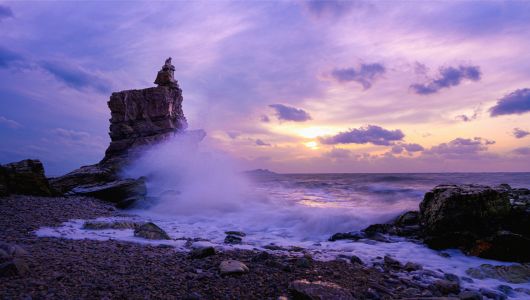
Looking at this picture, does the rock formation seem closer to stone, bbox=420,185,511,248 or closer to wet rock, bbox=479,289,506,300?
stone, bbox=420,185,511,248

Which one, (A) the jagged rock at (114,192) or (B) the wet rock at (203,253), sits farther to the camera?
(A) the jagged rock at (114,192)

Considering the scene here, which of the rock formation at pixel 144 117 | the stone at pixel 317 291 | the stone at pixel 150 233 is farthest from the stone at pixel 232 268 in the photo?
the rock formation at pixel 144 117

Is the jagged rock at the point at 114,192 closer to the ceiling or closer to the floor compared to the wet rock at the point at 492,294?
closer to the ceiling

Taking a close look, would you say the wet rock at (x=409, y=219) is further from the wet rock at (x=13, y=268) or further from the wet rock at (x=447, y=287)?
the wet rock at (x=13, y=268)

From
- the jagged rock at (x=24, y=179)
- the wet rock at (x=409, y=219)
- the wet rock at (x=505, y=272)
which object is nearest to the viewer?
the wet rock at (x=505, y=272)

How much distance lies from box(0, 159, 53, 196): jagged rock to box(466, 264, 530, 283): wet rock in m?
12.8

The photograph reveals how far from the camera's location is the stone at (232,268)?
4.64 m

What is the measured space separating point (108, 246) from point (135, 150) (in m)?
24.3

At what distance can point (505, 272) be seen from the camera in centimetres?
557

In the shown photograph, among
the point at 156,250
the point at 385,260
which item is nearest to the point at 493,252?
the point at 385,260

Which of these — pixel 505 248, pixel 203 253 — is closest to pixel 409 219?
pixel 505 248

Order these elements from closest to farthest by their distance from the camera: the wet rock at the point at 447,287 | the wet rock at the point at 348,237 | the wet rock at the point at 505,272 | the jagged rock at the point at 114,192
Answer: the wet rock at the point at 447,287, the wet rock at the point at 505,272, the wet rock at the point at 348,237, the jagged rock at the point at 114,192

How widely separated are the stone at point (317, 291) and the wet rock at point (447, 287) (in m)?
1.62

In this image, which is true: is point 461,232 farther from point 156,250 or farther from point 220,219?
point 220,219
